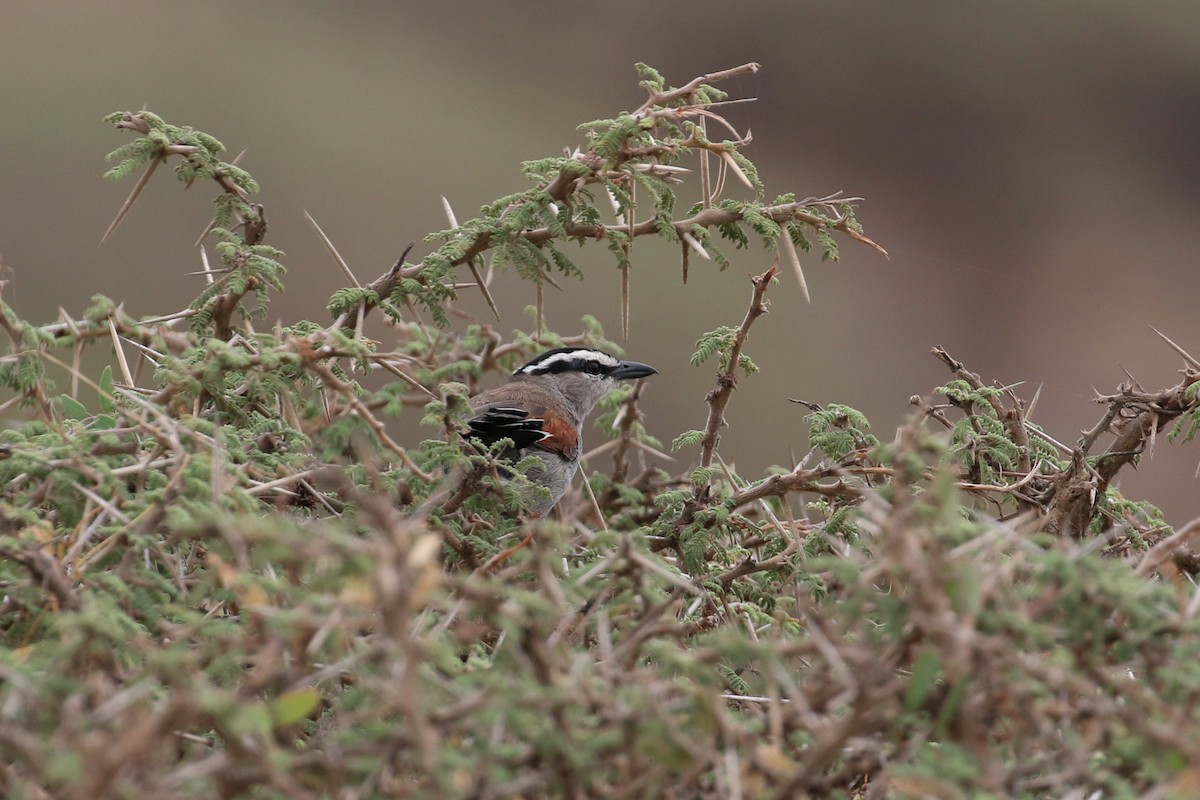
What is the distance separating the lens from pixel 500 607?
1902 millimetres

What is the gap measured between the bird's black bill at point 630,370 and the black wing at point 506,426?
1.11 metres

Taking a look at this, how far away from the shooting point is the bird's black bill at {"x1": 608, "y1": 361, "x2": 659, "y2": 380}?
230 inches

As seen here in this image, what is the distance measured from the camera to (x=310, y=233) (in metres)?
14.2

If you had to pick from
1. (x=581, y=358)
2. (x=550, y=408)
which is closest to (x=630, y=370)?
(x=581, y=358)

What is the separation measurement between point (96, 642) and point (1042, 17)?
59.2 ft

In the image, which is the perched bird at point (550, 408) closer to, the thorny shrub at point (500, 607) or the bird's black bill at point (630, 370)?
the bird's black bill at point (630, 370)

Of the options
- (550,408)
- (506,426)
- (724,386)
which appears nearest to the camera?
(724,386)

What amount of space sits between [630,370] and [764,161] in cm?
1182

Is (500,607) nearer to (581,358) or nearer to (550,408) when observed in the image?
(550,408)

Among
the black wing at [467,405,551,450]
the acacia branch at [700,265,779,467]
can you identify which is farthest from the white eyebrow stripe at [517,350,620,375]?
the acacia branch at [700,265,779,467]

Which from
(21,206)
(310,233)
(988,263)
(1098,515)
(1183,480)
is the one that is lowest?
(21,206)

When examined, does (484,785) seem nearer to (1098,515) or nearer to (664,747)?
(664,747)

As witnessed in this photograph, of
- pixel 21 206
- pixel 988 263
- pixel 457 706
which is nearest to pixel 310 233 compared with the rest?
pixel 21 206

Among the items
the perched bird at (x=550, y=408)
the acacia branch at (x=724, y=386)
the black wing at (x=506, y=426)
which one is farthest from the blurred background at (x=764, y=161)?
the acacia branch at (x=724, y=386)
